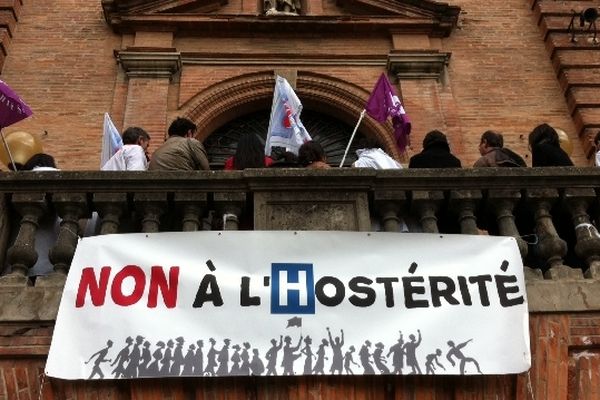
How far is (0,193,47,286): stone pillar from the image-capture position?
16.4 ft

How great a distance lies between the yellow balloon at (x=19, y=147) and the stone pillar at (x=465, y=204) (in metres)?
5.31

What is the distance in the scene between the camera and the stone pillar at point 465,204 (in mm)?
5422

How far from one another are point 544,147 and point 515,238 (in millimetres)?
1444

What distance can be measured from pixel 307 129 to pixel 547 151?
17.9 feet

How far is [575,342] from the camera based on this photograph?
488 centimetres

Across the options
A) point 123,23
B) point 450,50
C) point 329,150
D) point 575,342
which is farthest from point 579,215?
point 123,23

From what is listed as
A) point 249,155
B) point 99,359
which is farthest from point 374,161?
point 99,359

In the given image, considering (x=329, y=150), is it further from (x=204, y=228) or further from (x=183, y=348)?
(x=183, y=348)

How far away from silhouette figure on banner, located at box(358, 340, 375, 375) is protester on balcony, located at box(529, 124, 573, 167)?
2595 millimetres

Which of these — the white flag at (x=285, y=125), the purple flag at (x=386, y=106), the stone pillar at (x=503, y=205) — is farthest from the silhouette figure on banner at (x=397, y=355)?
the purple flag at (x=386, y=106)

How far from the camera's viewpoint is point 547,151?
20.6ft

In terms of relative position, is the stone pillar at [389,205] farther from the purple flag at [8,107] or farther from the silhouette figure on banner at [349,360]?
the purple flag at [8,107]

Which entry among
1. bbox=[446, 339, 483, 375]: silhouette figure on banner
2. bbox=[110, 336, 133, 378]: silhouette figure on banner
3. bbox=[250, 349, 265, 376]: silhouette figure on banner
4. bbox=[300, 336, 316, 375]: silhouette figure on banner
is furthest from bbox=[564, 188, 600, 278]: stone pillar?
bbox=[110, 336, 133, 378]: silhouette figure on banner

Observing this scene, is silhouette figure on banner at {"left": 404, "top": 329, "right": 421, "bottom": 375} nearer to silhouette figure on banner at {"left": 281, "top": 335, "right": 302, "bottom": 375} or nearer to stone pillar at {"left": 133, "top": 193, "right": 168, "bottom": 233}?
silhouette figure on banner at {"left": 281, "top": 335, "right": 302, "bottom": 375}
